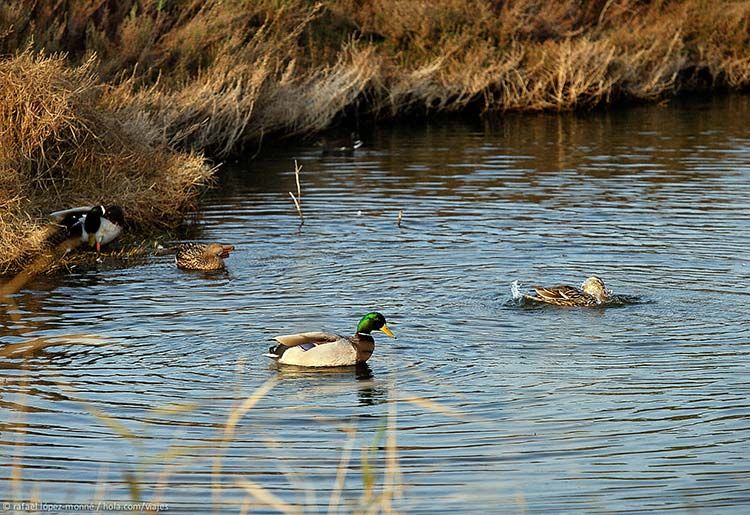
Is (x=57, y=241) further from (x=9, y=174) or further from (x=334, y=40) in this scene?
(x=334, y=40)

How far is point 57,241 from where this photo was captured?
16062mm

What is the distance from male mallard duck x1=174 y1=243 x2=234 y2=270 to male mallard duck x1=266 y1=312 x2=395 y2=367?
160 inches

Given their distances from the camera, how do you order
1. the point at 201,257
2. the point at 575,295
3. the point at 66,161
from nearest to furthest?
the point at 575,295 → the point at 201,257 → the point at 66,161

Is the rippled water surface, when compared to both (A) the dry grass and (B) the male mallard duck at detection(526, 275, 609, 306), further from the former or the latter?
(A) the dry grass

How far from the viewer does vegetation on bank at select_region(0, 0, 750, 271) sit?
1742cm

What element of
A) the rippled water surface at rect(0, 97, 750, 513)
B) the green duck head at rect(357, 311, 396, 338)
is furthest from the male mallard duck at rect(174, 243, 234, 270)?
the green duck head at rect(357, 311, 396, 338)

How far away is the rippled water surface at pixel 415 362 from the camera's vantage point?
27.1 feet

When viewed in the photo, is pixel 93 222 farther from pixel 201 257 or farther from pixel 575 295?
pixel 575 295

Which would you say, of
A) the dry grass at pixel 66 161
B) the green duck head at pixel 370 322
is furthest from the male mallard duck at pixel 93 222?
the green duck head at pixel 370 322

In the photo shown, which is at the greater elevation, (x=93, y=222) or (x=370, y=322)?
(x=93, y=222)

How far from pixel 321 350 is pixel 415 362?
0.81 metres

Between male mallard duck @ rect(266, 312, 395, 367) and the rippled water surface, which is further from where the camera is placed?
male mallard duck @ rect(266, 312, 395, 367)

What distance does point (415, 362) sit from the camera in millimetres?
11211

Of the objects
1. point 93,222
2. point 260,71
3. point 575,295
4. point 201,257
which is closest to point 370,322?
point 575,295
